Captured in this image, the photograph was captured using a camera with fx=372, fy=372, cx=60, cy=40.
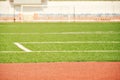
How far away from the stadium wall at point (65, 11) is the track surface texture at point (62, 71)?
24973 mm

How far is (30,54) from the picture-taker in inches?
363

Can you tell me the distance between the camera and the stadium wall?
3353cm

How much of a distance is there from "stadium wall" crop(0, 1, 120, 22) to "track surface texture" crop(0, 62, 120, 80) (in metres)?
25.0

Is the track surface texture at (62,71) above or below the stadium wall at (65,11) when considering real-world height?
above

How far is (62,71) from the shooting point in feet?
21.2

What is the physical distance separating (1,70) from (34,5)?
32.0 metres

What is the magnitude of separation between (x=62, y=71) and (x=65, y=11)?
27.6 meters

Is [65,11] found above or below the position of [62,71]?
below

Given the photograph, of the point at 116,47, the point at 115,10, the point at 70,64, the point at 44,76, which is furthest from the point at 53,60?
the point at 115,10

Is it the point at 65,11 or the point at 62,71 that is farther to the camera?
the point at 65,11

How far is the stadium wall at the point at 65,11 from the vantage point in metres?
33.5

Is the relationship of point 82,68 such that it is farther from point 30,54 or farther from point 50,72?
point 30,54

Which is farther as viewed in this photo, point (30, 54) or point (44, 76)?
point (30, 54)

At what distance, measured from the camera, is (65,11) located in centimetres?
3388
